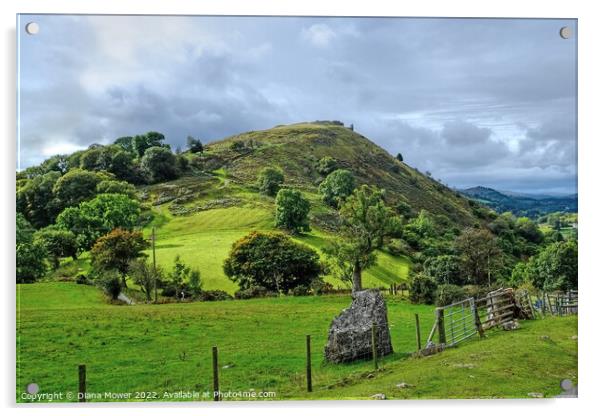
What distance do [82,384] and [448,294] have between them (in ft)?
22.6

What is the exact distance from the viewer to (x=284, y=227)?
40.5ft

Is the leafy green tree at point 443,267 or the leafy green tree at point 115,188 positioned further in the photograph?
the leafy green tree at point 443,267

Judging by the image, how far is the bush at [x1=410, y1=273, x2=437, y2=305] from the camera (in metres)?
12.4

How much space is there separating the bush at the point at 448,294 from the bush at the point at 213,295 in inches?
160

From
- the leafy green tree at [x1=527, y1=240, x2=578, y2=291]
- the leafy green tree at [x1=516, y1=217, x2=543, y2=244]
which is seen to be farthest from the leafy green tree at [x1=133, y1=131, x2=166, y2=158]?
the leafy green tree at [x1=527, y1=240, x2=578, y2=291]

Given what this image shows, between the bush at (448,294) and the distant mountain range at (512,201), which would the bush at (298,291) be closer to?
the bush at (448,294)

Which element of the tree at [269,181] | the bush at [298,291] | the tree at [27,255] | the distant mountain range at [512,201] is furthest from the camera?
the bush at [298,291]

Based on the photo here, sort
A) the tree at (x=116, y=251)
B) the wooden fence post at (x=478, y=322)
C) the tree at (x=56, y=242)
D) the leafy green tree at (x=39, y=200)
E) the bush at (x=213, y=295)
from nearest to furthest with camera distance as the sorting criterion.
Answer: the leafy green tree at (x=39, y=200) → the tree at (x=56, y=242) → the tree at (x=116, y=251) → the wooden fence post at (x=478, y=322) → the bush at (x=213, y=295)

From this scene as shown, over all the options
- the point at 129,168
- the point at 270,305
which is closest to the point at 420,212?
the point at 270,305

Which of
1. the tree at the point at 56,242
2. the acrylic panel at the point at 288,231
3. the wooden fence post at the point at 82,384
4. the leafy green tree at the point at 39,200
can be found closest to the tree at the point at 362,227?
the acrylic panel at the point at 288,231

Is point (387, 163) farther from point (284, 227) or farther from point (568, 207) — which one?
point (568, 207)

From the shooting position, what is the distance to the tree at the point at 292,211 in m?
12.3
